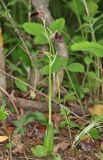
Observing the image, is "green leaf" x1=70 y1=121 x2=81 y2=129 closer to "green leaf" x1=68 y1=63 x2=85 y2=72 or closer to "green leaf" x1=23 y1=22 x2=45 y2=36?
"green leaf" x1=68 y1=63 x2=85 y2=72

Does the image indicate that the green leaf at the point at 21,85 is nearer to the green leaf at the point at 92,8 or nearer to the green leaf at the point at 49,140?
the green leaf at the point at 49,140

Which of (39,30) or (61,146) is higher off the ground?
(39,30)

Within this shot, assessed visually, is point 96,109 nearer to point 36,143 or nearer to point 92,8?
point 36,143


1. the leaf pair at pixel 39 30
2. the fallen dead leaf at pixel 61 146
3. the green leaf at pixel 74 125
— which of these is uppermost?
the leaf pair at pixel 39 30

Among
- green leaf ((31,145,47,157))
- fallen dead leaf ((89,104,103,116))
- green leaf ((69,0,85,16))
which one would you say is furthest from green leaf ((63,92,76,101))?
green leaf ((69,0,85,16))

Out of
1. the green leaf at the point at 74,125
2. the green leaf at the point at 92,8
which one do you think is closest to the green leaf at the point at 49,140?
the green leaf at the point at 74,125

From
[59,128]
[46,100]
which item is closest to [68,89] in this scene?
[46,100]

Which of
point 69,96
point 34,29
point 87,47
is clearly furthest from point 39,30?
point 69,96
